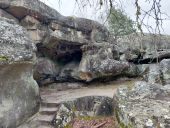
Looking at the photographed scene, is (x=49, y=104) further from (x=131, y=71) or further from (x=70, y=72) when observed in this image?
(x=131, y=71)

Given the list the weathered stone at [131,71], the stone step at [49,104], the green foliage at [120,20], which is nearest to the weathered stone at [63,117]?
the stone step at [49,104]

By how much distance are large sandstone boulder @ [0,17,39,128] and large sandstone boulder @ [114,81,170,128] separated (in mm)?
2683

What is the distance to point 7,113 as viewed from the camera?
24.8ft

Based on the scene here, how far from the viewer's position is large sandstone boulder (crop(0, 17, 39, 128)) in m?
7.55

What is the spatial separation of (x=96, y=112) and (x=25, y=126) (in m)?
1.95

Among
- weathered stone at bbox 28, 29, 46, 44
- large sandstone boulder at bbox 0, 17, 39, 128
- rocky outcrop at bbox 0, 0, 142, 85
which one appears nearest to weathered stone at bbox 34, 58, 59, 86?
rocky outcrop at bbox 0, 0, 142, 85

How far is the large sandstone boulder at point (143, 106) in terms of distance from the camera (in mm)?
5785

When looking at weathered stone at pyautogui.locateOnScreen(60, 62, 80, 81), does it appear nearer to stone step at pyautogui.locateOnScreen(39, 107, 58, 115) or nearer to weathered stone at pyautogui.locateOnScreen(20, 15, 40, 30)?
weathered stone at pyautogui.locateOnScreen(20, 15, 40, 30)

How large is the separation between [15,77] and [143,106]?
351 centimetres

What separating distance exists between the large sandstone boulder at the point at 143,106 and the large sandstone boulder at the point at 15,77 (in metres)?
2.68

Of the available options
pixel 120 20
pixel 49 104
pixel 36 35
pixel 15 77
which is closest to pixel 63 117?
pixel 49 104

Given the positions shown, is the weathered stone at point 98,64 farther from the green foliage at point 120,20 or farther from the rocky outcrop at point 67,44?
the green foliage at point 120,20

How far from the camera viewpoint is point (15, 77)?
795 cm

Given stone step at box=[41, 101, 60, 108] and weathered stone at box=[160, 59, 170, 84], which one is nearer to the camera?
stone step at box=[41, 101, 60, 108]
